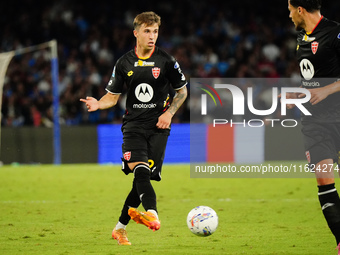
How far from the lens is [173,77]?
6672mm

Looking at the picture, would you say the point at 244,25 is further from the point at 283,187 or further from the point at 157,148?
the point at 157,148

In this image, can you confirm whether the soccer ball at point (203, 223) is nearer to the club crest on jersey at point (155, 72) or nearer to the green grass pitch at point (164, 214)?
the green grass pitch at point (164, 214)

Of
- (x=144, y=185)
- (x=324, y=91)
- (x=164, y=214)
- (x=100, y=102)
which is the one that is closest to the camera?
(x=324, y=91)

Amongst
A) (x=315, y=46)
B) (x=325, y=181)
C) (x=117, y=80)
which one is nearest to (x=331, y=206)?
(x=325, y=181)

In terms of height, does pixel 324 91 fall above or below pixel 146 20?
below

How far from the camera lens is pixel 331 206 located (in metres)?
5.75

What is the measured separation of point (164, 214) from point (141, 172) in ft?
10.0

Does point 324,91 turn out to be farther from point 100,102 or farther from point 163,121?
point 100,102

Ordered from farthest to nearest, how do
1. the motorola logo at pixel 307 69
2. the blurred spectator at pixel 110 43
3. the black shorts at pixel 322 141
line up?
the blurred spectator at pixel 110 43
the motorola logo at pixel 307 69
the black shorts at pixel 322 141

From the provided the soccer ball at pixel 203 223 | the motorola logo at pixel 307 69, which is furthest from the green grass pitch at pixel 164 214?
the motorola logo at pixel 307 69

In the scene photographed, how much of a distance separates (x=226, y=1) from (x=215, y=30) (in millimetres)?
2165

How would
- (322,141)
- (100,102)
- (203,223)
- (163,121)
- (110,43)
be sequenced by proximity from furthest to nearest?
1. (110,43)
2. (100,102)
3. (163,121)
4. (203,223)
5. (322,141)

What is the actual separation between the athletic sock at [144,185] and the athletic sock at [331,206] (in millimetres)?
1616

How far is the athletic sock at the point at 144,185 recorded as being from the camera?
6.14m
